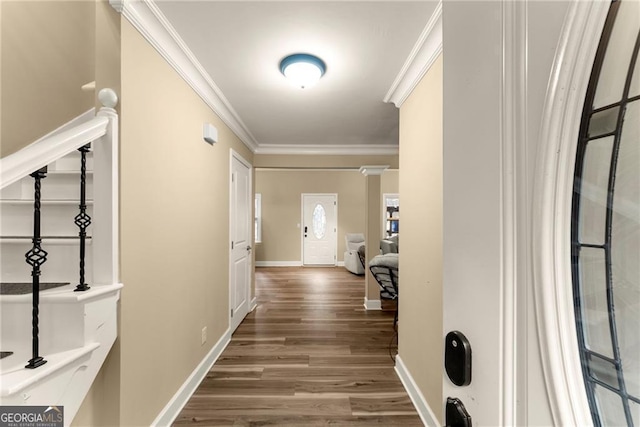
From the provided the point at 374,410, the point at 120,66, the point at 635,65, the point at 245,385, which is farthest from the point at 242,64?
the point at 374,410

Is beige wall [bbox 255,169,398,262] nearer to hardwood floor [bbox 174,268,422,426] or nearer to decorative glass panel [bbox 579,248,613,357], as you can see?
hardwood floor [bbox 174,268,422,426]

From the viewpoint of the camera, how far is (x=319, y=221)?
749 centimetres

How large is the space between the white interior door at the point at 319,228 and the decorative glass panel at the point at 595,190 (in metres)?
7.06

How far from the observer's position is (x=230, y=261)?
9.73 feet

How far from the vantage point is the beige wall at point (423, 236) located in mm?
1606

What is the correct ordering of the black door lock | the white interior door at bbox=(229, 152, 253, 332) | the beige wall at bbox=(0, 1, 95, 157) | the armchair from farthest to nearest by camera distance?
the armchair → the white interior door at bbox=(229, 152, 253, 332) → the beige wall at bbox=(0, 1, 95, 157) → the black door lock

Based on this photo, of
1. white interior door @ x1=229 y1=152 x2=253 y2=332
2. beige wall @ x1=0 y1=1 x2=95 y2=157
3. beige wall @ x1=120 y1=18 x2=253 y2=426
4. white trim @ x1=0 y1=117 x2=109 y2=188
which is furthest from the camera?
white interior door @ x1=229 y1=152 x2=253 y2=332

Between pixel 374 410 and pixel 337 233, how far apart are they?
5630 millimetres

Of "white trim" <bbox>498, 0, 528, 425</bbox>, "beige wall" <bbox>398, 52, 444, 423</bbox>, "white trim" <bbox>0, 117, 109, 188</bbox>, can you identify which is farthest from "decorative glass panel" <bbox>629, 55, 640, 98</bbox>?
"white trim" <bbox>0, 117, 109, 188</bbox>

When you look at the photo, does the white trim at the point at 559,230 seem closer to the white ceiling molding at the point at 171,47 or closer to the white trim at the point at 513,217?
the white trim at the point at 513,217

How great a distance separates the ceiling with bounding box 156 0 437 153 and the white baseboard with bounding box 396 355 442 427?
7.52 ft

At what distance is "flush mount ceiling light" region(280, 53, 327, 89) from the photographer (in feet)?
5.76

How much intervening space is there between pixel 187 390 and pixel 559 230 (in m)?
2.40

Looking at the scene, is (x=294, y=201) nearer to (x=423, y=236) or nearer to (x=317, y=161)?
(x=317, y=161)
